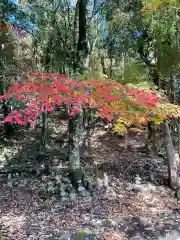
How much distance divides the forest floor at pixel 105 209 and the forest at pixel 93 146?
0.02 meters

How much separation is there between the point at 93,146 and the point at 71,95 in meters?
7.45

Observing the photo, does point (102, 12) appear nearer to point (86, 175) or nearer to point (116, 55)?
point (116, 55)

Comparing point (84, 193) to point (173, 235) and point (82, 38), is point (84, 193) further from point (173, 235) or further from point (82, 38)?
point (82, 38)

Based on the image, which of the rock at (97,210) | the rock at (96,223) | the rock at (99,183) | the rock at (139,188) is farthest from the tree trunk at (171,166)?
the rock at (96,223)

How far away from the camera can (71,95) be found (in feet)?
20.1

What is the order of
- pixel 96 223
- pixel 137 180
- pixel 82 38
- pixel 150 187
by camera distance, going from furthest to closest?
pixel 137 180, pixel 150 187, pixel 82 38, pixel 96 223

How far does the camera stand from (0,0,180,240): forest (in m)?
6.24

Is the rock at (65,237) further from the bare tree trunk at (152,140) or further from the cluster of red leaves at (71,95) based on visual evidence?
the bare tree trunk at (152,140)

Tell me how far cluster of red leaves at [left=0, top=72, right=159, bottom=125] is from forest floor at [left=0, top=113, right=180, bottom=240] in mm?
2199

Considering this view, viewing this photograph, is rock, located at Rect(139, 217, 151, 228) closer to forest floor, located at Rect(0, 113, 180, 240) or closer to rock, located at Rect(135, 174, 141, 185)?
forest floor, located at Rect(0, 113, 180, 240)

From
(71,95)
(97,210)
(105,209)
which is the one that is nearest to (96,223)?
(97,210)

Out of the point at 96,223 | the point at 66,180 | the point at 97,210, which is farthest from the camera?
the point at 66,180

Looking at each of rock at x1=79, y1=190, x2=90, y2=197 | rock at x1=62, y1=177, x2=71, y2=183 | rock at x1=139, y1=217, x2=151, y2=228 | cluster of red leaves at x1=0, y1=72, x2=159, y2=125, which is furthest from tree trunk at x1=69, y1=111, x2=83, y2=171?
rock at x1=139, y1=217, x2=151, y2=228

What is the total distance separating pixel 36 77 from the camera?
6.84 meters
